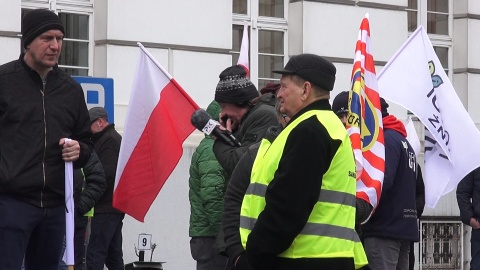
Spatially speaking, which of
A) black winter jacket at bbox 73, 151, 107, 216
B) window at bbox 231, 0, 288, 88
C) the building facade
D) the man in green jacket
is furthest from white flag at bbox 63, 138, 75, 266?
window at bbox 231, 0, 288, 88

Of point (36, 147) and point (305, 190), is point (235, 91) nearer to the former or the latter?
point (36, 147)

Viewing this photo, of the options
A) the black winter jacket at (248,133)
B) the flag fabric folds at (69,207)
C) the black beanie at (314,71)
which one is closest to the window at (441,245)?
the black winter jacket at (248,133)

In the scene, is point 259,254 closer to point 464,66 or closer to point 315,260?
point 315,260

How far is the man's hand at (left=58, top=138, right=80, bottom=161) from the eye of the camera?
7.19 m

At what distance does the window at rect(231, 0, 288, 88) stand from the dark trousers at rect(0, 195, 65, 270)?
824 centimetres

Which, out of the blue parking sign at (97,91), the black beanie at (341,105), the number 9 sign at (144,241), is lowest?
the number 9 sign at (144,241)

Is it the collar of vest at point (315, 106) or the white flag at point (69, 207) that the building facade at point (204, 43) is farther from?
the collar of vest at point (315, 106)

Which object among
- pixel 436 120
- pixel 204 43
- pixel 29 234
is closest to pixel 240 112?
pixel 29 234

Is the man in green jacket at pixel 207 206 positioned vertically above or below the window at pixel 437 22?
below

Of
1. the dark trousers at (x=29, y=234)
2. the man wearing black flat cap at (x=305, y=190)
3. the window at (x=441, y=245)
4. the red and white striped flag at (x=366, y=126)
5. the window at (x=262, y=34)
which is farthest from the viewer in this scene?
the window at (x=441, y=245)

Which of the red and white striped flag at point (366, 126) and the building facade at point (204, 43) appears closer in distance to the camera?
the red and white striped flag at point (366, 126)

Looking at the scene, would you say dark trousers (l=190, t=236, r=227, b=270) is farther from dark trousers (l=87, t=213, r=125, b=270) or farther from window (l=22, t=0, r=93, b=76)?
window (l=22, t=0, r=93, b=76)

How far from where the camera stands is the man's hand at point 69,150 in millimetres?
7188

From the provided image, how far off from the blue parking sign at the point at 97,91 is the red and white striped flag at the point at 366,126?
407cm
